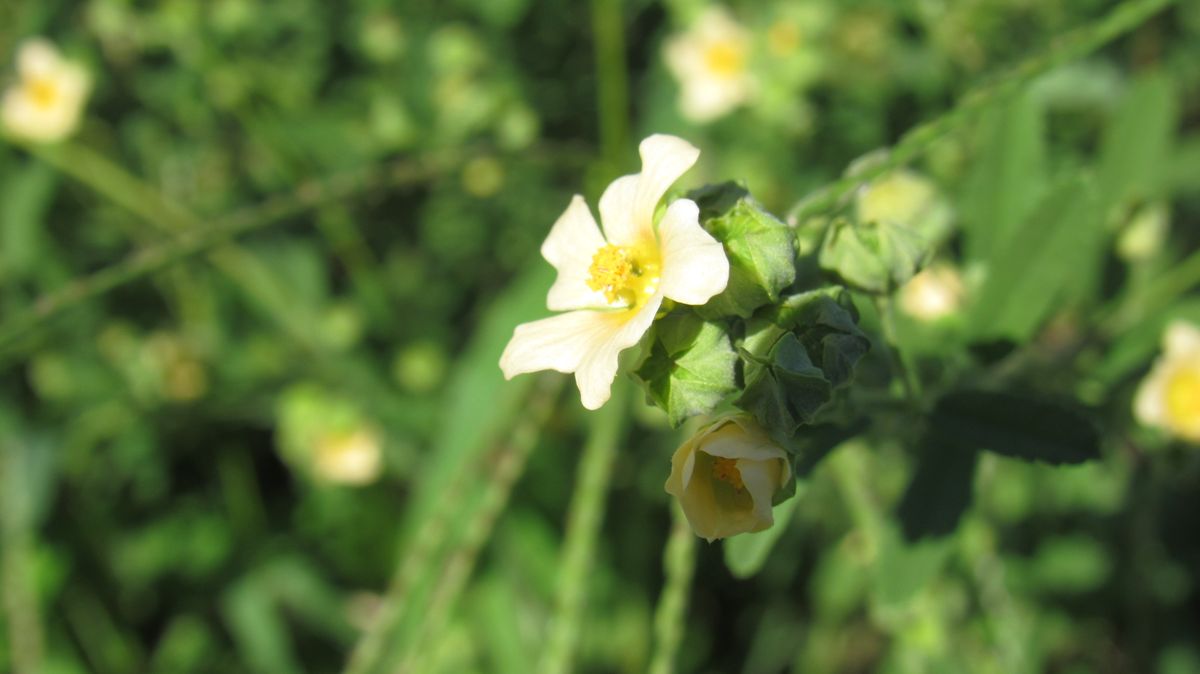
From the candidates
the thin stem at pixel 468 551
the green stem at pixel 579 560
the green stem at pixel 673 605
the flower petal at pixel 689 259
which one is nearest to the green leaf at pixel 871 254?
the flower petal at pixel 689 259

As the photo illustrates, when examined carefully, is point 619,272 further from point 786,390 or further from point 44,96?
point 44,96

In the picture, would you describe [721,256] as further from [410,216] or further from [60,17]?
[60,17]

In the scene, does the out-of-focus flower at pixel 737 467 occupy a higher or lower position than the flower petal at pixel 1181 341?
higher

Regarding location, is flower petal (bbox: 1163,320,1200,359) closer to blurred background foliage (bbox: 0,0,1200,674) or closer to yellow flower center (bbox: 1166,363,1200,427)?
yellow flower center (bbox: 1166,363,1200,427)

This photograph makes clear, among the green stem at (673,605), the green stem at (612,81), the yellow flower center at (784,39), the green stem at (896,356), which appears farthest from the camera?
the yellow flower center at (784,39)

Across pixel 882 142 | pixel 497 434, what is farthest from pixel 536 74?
pixel 497 434

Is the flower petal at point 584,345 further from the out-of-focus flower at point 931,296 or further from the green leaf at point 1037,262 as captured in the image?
the out-of-focus flower at point 931,296

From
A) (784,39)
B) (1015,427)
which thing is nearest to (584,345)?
(1015,427)
